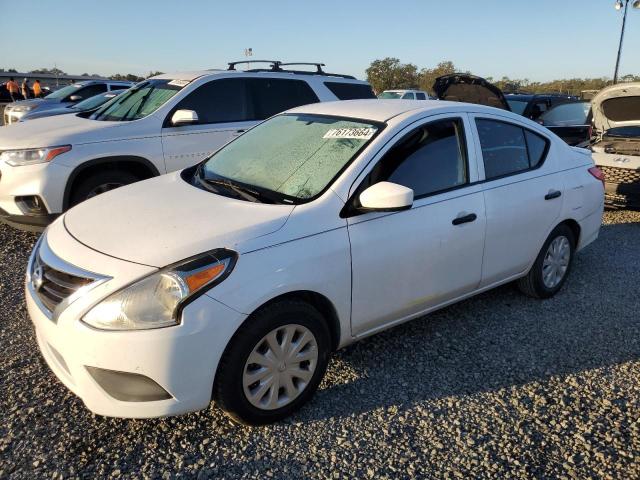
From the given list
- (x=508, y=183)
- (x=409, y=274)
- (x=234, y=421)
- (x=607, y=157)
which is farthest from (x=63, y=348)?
(x=607, y=157)

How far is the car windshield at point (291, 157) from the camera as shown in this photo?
114 inches

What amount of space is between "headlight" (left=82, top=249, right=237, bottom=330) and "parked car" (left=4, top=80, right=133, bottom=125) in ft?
40.2

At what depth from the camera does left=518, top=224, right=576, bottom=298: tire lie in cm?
407

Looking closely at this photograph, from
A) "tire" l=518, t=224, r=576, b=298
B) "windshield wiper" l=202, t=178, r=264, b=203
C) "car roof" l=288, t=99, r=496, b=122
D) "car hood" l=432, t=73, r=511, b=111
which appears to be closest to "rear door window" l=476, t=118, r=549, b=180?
"car roof" l=288, t=99, r=496, b=122

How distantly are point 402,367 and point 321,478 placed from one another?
1.07m

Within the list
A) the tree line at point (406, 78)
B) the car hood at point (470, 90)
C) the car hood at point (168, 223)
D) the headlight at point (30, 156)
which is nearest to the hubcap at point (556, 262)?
the car hood at point (168, 223)

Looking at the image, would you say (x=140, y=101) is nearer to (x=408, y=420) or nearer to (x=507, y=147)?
(x=507, y=147)

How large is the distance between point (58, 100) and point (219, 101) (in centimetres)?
1048

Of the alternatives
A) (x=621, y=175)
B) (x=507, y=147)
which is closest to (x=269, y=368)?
(x=507, y=147)

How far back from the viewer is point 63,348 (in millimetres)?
2266

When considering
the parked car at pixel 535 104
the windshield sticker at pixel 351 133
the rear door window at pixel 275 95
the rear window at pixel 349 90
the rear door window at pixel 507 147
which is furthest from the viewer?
the parked car at pixel 535 104

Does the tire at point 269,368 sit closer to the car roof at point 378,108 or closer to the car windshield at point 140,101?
the car roof at point 378,108

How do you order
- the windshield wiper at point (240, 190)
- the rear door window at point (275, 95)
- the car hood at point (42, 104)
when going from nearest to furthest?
the windshield wiper at point (240, 190)
the rear door window at point (275, 95)
the car hood at point (42, 104)

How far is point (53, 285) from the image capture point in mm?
2404
